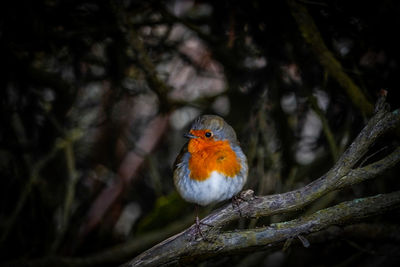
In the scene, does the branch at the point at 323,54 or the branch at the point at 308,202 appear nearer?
the branch at the point at 308,202

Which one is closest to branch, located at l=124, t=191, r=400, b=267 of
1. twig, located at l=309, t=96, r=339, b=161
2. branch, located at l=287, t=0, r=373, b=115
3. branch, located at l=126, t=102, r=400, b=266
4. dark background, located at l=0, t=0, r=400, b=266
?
branch, located at l=126, t=102, r=400, b=266

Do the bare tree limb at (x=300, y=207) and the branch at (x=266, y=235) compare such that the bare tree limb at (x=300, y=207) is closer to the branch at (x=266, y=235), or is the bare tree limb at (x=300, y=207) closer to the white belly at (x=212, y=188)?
the branch at (x=266, y=235)

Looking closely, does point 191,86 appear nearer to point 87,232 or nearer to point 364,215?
point 87,232

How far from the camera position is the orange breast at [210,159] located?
2494mm

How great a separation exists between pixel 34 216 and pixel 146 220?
1243 mm

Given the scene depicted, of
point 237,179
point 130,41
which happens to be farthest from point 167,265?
point 130,41

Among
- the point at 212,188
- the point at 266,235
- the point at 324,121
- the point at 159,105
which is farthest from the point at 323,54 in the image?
the point at 159,105

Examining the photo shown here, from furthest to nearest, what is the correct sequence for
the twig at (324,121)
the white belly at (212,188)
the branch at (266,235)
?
the twig at (324,121) → the white belly at (212,188) → the branch at (266,235)

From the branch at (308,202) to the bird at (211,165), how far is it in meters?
0.55

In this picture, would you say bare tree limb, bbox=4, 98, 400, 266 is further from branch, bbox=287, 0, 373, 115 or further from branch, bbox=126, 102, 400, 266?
branch, bbox=287, 0, 373, 115

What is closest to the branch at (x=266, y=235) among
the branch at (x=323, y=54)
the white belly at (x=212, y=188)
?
the white belly at (x=212, y=188)

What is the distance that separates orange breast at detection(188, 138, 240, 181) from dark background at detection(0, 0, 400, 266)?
51 centimetres

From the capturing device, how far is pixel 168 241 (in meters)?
1.96

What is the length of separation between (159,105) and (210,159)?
140 centimetres
